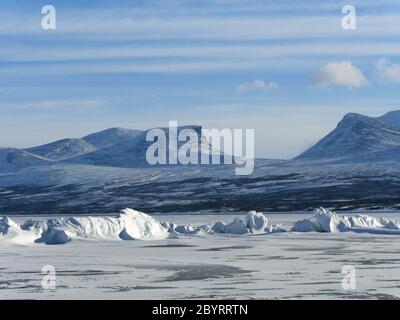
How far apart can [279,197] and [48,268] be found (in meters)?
123

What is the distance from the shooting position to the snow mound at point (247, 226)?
40.1 m

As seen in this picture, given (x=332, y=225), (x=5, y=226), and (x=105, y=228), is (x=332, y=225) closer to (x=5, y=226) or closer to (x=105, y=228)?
(x=105, y=228)

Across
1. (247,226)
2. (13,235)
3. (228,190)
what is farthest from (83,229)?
(228,190)

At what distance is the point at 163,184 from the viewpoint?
182 metres

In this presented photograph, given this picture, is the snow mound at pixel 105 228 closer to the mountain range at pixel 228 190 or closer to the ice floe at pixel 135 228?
the ice floe at pixel 135 228

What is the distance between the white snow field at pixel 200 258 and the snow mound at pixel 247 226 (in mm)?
52

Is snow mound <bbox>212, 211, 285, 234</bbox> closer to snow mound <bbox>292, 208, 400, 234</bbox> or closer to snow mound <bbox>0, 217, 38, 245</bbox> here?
snow mound <bbox>292, 208, 400, 234</bbox>

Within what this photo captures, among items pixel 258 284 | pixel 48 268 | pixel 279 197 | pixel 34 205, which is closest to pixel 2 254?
pixel 48 268

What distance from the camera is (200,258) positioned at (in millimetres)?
26125

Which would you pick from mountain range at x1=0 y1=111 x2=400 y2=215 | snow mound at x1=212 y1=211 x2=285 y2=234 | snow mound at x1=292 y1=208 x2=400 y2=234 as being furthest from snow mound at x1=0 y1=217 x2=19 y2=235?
mountain range at x1=0 y1=111 x2=400 y2=215

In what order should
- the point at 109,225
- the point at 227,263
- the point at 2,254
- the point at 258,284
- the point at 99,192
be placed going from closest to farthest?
the point at 258,284, the point at 227,263, the point at 2,254, the point at 109,225, the point at 99,192

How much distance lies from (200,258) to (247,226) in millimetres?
14925

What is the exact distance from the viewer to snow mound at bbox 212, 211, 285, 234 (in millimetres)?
40059
